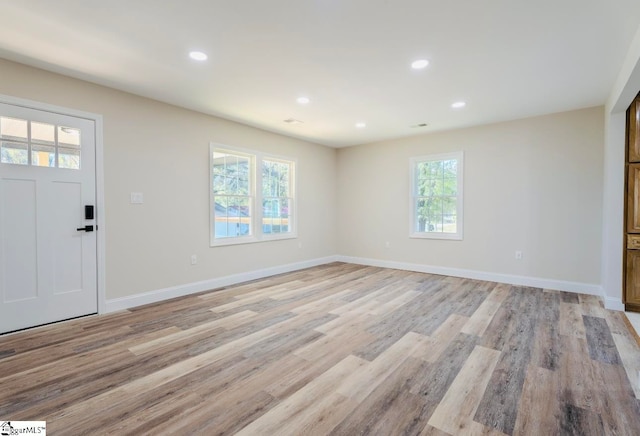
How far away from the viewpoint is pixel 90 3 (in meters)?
2.15

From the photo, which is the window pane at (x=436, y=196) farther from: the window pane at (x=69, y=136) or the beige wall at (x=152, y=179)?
the window pane at (x=69, y=136)

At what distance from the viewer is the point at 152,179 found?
404 cm

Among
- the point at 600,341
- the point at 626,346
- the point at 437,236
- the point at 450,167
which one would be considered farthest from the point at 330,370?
the point at 450,167

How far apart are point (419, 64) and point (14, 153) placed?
13.4 ft

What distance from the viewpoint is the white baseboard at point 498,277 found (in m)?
4.40

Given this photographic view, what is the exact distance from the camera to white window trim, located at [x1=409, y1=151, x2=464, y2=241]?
542cm

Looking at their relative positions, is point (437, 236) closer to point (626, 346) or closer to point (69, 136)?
point (626, 346)

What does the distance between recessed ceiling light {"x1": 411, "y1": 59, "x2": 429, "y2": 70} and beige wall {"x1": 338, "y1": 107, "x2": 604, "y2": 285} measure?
2735 millimetres

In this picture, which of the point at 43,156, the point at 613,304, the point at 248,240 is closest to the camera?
the point at 43,156

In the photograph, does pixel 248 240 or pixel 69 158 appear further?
pixel 248 240

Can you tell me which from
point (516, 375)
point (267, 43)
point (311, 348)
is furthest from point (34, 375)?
point (516, 375)

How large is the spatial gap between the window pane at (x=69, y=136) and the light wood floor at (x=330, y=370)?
1950 millimetres

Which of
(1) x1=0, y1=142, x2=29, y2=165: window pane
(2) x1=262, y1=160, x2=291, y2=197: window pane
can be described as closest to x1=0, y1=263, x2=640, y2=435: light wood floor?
(1) x1=0, y1=142, x2=29, y2=165: window pane

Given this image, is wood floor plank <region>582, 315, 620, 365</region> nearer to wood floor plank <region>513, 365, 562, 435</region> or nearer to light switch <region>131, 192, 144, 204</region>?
wood floor plank <region>513, 365, 562, 435</region>
